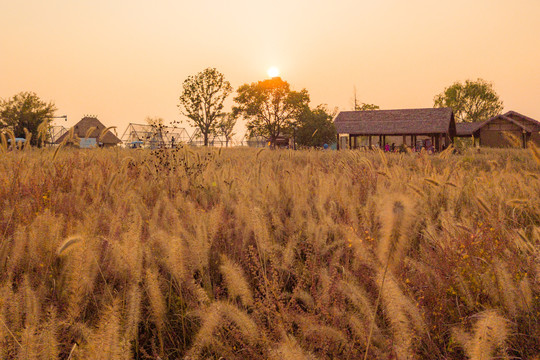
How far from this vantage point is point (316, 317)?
1.54 meters

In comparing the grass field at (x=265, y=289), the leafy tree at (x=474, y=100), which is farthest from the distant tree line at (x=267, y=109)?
the grass field at (x=265, y=289)

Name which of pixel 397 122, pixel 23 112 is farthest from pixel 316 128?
pixel 23 112

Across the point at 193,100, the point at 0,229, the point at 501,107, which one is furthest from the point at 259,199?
the point at 501,107

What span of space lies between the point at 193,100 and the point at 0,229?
48.4m

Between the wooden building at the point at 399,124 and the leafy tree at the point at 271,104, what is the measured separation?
18845 millimetres

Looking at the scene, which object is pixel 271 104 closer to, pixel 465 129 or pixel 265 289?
pixel 465 129

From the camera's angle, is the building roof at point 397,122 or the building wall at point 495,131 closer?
the building roof at point 397,122

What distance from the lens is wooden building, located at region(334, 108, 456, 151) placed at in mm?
30969

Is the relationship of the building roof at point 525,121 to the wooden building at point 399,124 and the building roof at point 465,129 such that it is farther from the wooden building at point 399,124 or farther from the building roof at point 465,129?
the wooden building at point 399,124

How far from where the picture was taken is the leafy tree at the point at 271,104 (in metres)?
53.2

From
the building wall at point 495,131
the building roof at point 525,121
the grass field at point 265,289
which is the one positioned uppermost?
the building roof at point 525,121

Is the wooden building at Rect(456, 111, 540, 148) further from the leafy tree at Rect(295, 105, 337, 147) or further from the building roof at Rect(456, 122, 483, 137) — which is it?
the leafy tree at Rect(295, 105, 337, 147)

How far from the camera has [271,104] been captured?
53.9m

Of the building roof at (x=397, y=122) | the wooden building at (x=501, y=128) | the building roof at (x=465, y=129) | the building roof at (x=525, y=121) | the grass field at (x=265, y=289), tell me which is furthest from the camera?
the building roof at (x=465, y=129)
